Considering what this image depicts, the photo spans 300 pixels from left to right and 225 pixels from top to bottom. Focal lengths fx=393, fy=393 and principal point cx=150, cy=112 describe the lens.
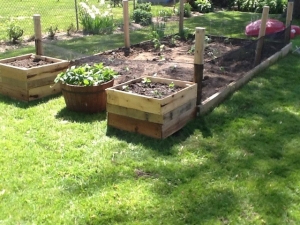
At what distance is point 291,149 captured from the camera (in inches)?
159

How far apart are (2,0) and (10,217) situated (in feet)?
59.1

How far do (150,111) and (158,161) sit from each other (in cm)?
59

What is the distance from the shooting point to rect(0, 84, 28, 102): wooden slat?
525 centimetres

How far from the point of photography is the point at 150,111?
4.09 m

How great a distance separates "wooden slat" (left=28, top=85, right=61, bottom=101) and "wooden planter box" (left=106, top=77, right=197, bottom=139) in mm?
1402

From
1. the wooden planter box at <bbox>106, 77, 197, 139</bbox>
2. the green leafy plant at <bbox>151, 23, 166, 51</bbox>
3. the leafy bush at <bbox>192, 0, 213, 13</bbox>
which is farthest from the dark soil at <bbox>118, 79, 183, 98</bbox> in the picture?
the leafy bush at <bbox>192, 0, 213, 13</bbox>

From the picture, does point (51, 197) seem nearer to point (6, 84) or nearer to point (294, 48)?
point (6, 84)

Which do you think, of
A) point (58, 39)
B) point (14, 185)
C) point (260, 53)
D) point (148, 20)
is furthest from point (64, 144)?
point (148, 20)

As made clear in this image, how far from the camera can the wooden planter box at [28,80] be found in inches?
204

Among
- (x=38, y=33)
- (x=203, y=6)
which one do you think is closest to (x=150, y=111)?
(x=38, y=33)

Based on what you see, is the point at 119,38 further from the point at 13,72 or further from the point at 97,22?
the point at 13,72

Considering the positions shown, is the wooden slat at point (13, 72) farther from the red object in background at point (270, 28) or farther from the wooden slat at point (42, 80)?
the red object in background at point (270, 28)

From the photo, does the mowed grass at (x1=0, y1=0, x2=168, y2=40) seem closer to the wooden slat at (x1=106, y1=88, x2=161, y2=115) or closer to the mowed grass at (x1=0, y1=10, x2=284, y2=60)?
the mowed grass at (x1=0, y1=10, x2=284, y2=60)

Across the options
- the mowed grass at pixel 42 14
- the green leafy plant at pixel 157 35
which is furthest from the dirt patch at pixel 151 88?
the mowed grass at pixel 42 14
